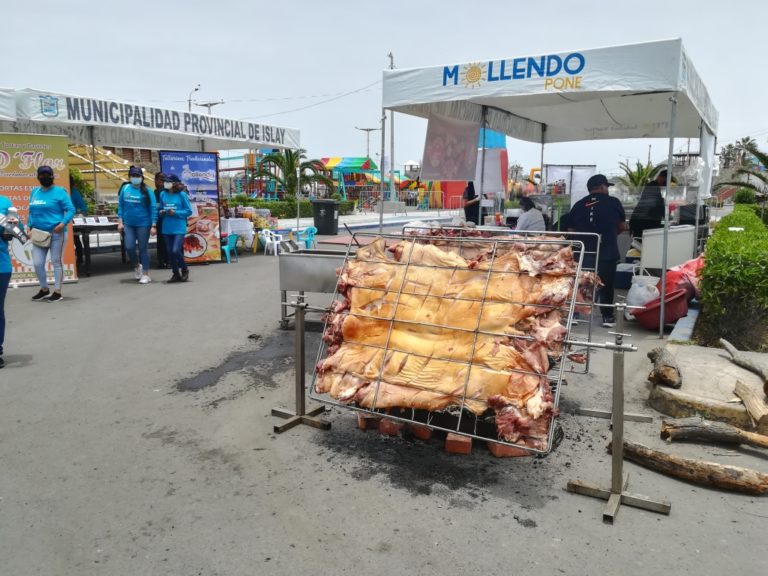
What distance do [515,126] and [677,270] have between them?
5.43 m

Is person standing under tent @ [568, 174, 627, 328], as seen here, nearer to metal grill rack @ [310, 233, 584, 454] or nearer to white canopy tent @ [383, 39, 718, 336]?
white canopy tent @ [383, 39, 718, 336]

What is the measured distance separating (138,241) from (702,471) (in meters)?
10.2

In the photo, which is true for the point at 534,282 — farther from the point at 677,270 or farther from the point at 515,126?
the point at 515,126

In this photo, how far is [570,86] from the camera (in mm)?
6684

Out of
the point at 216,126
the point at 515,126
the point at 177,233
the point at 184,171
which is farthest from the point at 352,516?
the point at 216,126

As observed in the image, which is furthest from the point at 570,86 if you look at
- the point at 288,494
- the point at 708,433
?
the point at 288,494

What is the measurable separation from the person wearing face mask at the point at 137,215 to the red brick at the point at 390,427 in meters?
7.91

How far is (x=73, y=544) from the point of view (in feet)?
9.86

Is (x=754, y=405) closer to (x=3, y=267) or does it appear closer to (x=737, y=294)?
(x=737, y=294)

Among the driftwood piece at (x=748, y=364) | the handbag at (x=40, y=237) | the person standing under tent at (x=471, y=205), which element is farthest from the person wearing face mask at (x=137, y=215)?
the driftwood piece at (x=748, y=364)

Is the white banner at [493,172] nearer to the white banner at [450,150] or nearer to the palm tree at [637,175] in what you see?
the white banner at [450,150]

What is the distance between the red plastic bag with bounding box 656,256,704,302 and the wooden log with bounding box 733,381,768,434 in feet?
9.63

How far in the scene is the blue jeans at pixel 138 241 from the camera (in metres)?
11.0

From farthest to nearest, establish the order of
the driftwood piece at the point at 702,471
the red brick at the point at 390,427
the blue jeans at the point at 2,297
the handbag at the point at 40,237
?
1. the handbag at the point at 40,237
2. the blue jeans at the point at 2,297
3. the red brick at the point at 390,427
4. the driftwood piece at the point at 702,471
